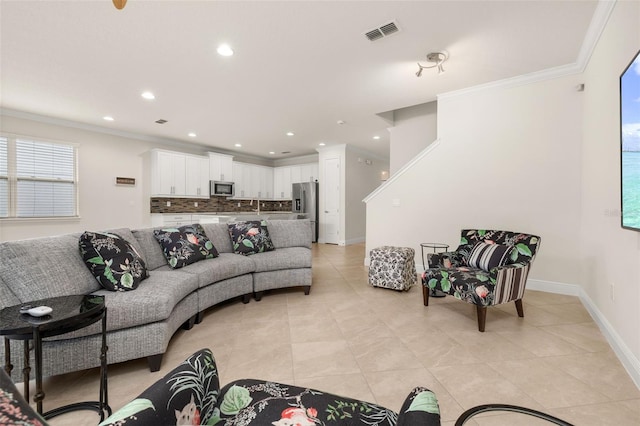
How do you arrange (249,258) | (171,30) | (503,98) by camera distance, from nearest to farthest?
(171,30) → (249,258) → (503,98)

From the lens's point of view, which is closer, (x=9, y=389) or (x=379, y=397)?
(x=9, y=389)

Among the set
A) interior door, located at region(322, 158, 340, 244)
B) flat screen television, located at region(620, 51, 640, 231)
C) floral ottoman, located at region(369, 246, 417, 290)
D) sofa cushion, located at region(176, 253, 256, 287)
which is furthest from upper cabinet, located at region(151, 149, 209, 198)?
flat screen television, located at region(620, 51, 640, 231)

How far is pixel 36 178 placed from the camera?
4.84m

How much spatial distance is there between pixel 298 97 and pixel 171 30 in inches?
73.2

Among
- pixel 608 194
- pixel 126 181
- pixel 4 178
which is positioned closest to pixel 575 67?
pixel 608 194

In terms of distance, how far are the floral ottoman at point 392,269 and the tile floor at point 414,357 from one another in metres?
0.40

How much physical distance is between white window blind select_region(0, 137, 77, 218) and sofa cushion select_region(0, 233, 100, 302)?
405cm

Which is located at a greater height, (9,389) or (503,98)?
(503,98)

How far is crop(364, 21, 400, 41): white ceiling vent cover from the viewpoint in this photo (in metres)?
2.52

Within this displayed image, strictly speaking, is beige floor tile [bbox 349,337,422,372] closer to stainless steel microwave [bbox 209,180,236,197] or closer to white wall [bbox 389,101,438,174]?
white wall [bbox 389,101,438,174]

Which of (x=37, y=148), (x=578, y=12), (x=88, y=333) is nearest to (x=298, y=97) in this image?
(x=578, y=12)

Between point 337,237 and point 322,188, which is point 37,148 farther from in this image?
point 337,237

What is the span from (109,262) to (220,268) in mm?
955

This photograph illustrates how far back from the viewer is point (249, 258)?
10.6 ft
